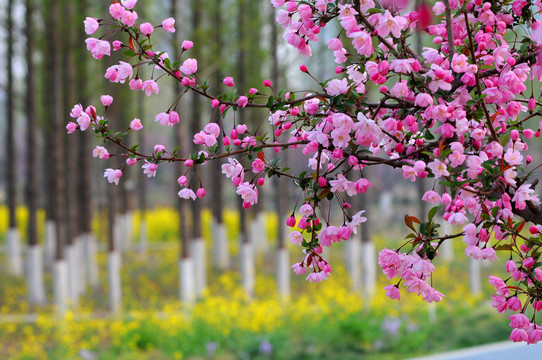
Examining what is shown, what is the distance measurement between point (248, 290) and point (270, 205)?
835 inches

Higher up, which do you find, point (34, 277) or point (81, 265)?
point (81, 265)

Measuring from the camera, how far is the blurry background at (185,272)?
8516mm

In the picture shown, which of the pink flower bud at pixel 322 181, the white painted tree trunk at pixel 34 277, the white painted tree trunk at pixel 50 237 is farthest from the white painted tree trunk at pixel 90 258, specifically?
the pink flower bud at pixel 322 181

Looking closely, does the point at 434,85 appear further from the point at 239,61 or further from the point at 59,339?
the point at 239,61

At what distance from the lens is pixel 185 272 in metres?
10.4

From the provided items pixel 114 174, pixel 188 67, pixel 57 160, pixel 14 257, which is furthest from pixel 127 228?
pixel 188 67

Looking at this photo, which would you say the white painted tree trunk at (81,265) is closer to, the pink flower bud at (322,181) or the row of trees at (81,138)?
the row of trees at (81,138)

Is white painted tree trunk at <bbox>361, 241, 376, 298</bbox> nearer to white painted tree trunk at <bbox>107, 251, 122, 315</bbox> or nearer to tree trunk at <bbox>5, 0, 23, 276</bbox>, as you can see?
white painted tree trunk at <bbox>107, 251, 122, 315</bbox>

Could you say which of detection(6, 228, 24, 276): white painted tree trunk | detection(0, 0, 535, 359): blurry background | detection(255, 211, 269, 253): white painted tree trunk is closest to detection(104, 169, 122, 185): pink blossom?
detection(0, 0, 535, 359): blurry background

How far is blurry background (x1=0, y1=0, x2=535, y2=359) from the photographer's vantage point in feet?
27.9

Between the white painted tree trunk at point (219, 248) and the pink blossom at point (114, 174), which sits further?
the white painted tree trunk at point (219, 248)

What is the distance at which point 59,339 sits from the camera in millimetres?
9234

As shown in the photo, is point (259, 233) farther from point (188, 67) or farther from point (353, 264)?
point (188, 67)

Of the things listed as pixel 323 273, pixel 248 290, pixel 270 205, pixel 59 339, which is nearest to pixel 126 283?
pixel 248 290
